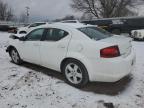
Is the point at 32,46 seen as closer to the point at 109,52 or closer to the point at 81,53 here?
the point at 81,53

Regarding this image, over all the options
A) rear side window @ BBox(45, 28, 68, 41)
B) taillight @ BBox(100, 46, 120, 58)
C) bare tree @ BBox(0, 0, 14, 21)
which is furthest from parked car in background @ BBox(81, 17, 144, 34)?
bare tree @ BBox(0, 0, 14, 21)

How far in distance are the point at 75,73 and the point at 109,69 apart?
34.3 inches

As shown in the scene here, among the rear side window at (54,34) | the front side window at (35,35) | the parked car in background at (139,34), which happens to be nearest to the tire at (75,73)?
the rear side window at (54,34)

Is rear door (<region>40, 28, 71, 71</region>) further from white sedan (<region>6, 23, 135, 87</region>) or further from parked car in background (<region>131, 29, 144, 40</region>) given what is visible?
parked car in background (<region>131, 29, 144, 40</region>)

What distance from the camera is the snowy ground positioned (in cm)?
365

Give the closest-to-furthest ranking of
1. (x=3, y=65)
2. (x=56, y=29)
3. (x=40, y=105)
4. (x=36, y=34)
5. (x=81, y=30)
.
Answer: (x=40, y=105)
(x=81, y=30)
(x=56, y=29)
(x=36, y=34)
(x=3, y=65)

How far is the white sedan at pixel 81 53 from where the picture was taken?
3857 millimetres

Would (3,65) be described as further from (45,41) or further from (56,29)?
(56,29)

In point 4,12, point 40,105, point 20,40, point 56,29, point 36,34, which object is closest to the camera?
point 40,105

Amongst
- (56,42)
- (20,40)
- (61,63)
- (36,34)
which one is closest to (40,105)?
(61,63)

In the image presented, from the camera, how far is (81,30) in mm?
4508

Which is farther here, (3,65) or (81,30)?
(3,65)

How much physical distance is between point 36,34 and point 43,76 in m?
1.25

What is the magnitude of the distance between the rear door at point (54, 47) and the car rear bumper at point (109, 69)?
2.92 feet
